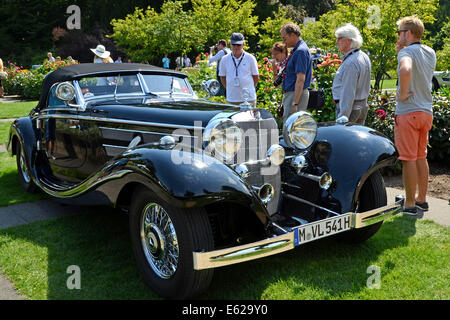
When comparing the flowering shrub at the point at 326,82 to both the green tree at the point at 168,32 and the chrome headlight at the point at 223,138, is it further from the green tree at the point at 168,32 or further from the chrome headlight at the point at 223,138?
the green tree at the point at 168,32

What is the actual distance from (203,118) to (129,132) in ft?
2.71

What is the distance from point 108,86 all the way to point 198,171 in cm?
226

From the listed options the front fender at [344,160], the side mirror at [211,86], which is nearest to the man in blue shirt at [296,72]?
the side mirror at [211,86]

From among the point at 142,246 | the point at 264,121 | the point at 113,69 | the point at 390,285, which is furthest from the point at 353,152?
the point at 113,69

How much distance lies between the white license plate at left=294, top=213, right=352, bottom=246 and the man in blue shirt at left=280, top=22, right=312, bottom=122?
2451 mm

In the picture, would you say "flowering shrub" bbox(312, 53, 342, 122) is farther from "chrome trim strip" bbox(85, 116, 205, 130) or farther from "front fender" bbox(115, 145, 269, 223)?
"front fender" bbox(115, 145, 269, 223)

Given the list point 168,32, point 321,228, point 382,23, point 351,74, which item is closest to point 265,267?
point 321,228

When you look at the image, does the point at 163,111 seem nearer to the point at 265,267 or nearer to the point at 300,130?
the point at 300,130

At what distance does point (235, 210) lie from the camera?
2.99 metres

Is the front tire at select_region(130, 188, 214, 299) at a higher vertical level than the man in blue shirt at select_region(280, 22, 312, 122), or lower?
lower

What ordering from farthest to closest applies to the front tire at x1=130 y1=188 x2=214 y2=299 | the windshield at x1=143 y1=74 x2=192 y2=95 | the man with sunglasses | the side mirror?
the man with sunglasses
the side mirror
the windshield at x1=143 y1=74 x2=192 y2=95
the front tire at x1=130 y1=188 x2=214 y2=299

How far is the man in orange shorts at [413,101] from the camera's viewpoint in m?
4.03

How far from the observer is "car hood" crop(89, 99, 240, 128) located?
10.7 ft

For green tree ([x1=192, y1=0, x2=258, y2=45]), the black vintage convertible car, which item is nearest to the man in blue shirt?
the black vintage convertible car
